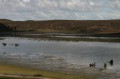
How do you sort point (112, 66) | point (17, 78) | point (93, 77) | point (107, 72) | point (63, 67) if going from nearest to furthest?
point (17, 78)
point (93, 77)
point (107, 72)
point (63, 67)
point (112, 66)

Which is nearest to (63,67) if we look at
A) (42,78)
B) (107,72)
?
(107,72)

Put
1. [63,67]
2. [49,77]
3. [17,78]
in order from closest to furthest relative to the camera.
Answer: [17,78], [49,77], [63,67]

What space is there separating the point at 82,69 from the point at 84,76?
266 inches

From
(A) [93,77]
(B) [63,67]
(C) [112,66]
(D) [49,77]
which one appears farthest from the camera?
(C) [112,66]

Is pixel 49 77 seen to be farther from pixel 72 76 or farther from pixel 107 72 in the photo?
pixel 107 72

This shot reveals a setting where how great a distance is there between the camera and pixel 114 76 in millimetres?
40219

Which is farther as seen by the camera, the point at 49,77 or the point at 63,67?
the point at 63,67


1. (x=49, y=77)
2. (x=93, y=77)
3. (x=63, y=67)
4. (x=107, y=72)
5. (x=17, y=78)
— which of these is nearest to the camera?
(x=17, y=78)

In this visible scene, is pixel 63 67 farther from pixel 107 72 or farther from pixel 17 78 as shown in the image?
pixel 17 78

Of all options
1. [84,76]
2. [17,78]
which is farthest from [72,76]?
[17,78]

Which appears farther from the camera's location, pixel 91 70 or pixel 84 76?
pixel 91 70

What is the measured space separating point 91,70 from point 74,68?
2457mm

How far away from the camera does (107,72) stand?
44438 mm

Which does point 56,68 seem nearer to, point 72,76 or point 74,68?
point 74,68
